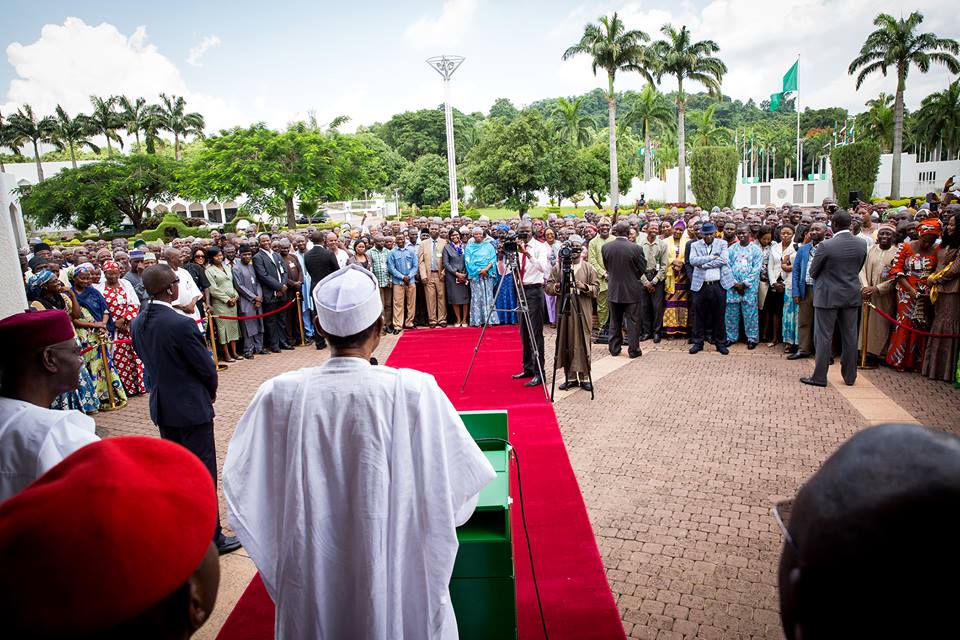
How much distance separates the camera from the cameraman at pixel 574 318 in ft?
25.6

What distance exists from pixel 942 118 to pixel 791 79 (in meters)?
21.8

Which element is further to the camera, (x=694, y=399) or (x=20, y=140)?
(x=20, y=140)

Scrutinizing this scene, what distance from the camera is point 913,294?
27.0 ft

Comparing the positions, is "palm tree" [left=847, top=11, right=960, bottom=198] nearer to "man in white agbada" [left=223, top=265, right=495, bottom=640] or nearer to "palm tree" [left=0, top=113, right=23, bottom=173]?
"man in white agbada" [left=223, top=265, right=495, bottom=640]

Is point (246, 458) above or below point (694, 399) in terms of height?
above

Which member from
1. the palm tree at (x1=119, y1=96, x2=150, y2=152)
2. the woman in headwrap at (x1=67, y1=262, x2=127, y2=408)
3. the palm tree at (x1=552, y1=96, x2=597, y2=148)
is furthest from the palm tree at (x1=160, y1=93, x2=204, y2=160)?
the woman in headwrap at (x1=67, y1=262, x2=127, y2=408)

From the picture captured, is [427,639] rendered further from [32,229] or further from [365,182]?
[32,229]

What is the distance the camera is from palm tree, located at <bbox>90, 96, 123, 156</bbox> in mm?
52625

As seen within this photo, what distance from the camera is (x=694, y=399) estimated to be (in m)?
7.77

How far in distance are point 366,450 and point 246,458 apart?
0.51 metres

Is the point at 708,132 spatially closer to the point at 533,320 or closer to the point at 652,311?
the point at 652,311

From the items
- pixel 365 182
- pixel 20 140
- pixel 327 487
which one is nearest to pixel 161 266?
pixel 327 487

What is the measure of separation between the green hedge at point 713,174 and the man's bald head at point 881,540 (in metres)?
44.2

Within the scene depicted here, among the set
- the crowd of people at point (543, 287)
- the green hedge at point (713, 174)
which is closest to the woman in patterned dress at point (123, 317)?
the crowd of people at point (543, 287)
